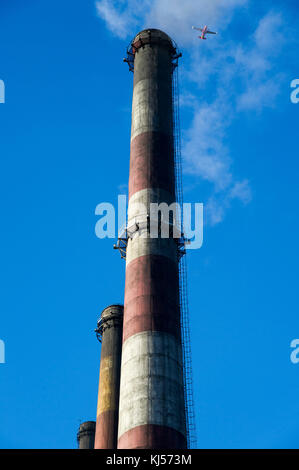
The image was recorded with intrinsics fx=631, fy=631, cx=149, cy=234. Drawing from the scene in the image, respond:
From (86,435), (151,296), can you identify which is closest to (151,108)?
(151,296)

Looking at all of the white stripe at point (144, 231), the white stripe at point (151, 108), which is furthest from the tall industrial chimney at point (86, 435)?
the white stripe at point (151, 108)

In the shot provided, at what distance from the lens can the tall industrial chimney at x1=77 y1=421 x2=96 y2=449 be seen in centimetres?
5509

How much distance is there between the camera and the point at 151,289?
36500mm

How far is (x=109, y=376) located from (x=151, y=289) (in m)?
14.6

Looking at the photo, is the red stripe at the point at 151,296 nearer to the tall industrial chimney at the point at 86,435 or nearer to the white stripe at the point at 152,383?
the white stripe at the point at 152,383

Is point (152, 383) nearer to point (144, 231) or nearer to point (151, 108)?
point (144, 231)

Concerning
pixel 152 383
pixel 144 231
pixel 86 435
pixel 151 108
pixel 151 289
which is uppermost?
pixel 151 108

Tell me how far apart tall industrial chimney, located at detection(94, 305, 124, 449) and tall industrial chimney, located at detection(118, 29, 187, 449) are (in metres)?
12.6

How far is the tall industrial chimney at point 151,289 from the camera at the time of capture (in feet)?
107

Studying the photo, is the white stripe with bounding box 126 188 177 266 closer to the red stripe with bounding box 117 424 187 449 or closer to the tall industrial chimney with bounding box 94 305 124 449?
the red stripe with bounding box 117 424 187 449

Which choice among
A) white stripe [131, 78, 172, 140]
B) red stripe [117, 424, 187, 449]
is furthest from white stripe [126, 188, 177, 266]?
red stripe [117, 424, 187, 449]

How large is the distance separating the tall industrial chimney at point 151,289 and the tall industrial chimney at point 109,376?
41.3ft

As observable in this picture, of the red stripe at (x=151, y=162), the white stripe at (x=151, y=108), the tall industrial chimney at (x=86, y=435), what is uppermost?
the white stripe at (x=151, y=108)
